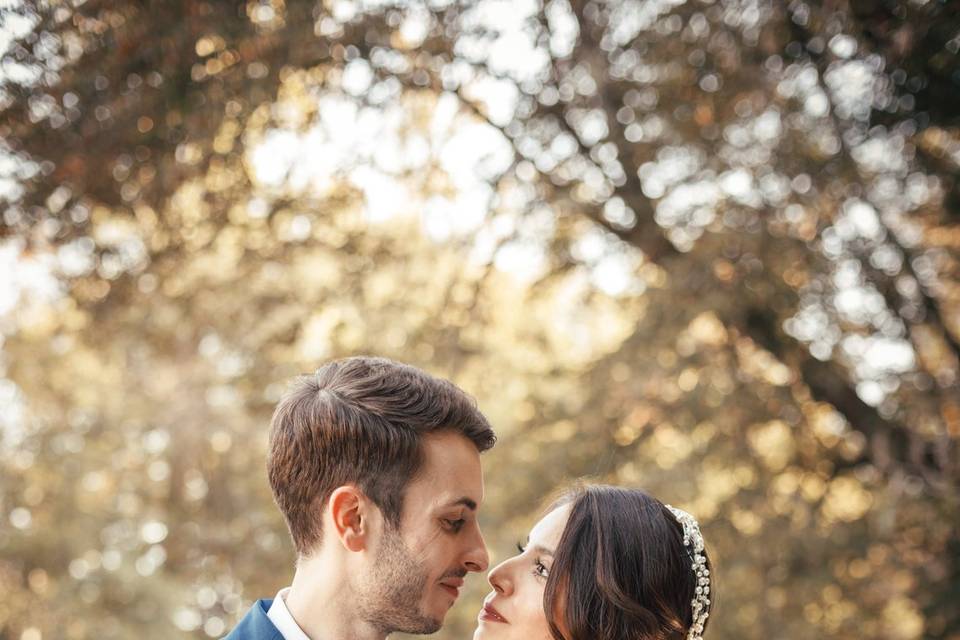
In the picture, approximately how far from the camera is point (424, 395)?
128 inches

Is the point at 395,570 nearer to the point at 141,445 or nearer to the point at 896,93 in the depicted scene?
the point at 896,93

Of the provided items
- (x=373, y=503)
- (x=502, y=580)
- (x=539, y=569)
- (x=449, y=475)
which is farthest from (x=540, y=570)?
(x=373, y=503)

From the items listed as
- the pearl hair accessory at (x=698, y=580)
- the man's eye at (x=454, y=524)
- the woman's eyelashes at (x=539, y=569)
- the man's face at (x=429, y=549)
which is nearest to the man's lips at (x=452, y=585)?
the man's face at (x=429, y=549)

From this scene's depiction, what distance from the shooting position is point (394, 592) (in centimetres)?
312

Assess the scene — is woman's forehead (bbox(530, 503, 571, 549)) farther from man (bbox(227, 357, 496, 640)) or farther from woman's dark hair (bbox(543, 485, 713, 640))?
man (bbox(227, 357, 496, 640))

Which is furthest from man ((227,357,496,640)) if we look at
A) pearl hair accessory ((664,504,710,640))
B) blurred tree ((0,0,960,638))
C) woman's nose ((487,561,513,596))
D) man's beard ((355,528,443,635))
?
blurred tree ((0,0,960,638))

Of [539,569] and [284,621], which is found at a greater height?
[284,621]

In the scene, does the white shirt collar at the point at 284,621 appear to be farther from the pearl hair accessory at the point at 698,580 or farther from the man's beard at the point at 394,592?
the pearl hair accessory at the point at 698,580

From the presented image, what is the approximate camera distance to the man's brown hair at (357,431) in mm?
3178

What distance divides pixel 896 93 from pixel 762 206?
117cm

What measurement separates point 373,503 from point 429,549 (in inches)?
7.4

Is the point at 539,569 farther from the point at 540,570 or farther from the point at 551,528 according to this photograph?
the point at 551,528

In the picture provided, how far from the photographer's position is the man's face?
3.12 metres

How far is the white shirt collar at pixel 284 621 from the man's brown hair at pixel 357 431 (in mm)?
156
